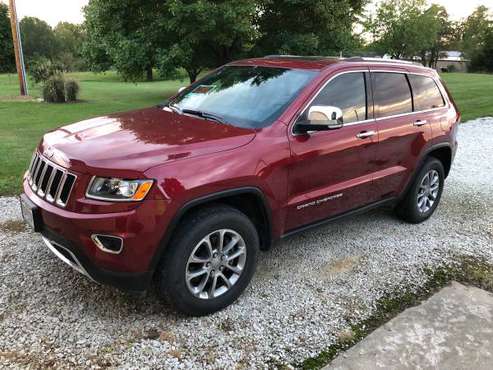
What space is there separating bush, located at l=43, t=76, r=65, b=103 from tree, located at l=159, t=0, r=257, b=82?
4711mm

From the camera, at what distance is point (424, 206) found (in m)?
5.38

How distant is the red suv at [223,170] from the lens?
292cm

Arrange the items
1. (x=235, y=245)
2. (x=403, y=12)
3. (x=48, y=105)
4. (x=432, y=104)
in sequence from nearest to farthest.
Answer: (x=235, y=245)
(x=432, y=104)
(x=48, y=105)
(x=403, y=12)

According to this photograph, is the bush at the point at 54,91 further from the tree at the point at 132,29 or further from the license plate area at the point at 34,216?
the license plate area at the point at 34,216

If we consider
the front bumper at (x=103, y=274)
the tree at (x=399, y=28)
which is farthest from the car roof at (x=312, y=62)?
the tree at (x=399, y=28)

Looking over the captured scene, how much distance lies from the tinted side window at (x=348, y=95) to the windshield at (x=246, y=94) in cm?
20

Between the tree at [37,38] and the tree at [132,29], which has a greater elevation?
the tree at [37,38]

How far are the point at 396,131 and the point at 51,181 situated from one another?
3160 mm

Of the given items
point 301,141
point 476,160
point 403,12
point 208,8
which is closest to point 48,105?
point 208,8

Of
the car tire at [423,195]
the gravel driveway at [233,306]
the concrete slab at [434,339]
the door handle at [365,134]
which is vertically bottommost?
the concrete slab at [434,339]

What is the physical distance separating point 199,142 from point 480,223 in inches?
153

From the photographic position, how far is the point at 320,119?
3.61m

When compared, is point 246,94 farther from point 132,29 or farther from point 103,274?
point 132,29

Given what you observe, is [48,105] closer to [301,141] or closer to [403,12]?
[301,141]
